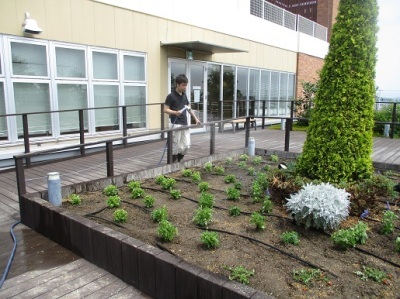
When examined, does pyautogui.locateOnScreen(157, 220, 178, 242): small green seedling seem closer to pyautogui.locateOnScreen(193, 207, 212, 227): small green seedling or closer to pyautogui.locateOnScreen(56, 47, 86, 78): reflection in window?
pyautogui.locateOnScreen(193, 207, 212, 227): small green seedling

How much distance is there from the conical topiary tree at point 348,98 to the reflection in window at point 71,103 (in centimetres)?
548

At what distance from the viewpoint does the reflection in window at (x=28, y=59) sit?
645 cm

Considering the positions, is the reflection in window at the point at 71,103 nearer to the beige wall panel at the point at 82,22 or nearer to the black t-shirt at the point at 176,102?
the beige wall panel at the point at 82,22

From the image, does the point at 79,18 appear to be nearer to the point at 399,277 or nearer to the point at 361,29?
the point at 361,29

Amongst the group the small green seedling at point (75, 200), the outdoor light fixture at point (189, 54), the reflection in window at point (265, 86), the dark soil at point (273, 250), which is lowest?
the dark soil at point (273, 250)

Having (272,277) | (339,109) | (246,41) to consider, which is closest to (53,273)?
(272,277)

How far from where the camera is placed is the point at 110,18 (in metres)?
7.89

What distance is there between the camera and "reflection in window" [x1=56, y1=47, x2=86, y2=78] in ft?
23.5

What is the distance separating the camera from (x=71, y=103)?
7.48 meters

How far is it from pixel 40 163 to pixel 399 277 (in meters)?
5.97

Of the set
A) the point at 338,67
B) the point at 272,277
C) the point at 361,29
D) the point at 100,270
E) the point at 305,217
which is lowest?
the point at 100,270

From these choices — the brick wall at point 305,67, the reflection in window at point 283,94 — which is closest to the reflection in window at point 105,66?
the reflection in window at point 283,94

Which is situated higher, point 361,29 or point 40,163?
point 361,29

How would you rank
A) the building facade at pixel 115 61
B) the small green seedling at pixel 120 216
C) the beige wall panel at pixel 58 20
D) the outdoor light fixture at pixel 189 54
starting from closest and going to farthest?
the small green seedling at pixel 120 216
the building facade at pixel 115 61
the beige wall panel at pixel 58 20
the outdoor light fixture at pixel 189 54
